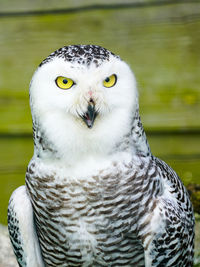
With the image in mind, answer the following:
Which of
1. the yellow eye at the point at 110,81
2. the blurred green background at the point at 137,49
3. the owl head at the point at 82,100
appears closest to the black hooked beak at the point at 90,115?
the owl head at the point at 82,100

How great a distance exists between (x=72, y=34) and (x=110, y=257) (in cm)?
169

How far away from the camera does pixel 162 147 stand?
12.3 feet

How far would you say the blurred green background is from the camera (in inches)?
137

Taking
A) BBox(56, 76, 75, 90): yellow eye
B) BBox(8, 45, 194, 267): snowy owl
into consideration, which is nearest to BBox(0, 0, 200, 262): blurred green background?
BBox(8, 45, 194, 267): snowy owl

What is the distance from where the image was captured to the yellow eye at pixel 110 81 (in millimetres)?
2104

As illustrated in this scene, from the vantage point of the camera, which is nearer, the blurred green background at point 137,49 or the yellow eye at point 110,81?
the yellow eye at point 110,81

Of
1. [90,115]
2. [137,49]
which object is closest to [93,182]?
[90,115]

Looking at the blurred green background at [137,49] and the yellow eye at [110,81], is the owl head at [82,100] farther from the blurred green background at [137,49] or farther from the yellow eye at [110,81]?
the blurred green background at [137,49]

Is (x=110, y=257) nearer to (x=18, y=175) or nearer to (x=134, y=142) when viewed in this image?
(x=134, y=142)

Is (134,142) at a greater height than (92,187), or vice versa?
(134,142)

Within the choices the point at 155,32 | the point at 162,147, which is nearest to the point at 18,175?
the point at 162,147

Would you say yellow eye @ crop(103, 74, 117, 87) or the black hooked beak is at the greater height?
yellow eye @ crop(103, 74, 117, 87)

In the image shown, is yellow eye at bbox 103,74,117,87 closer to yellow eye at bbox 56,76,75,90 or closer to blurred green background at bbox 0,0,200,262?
yellow eye at bbox 56,76,75,90

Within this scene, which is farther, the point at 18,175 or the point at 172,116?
the point at 18,175
